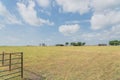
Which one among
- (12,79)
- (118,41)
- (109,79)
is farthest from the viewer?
(118,41)

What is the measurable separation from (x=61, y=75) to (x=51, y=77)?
1213 mm

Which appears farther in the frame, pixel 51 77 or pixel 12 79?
pixel 51 77

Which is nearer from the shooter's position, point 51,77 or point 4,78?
point 4,78

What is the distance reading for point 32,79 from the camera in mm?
17484

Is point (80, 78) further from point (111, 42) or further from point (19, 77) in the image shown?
point (111, 42)

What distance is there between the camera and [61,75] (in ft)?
64.1

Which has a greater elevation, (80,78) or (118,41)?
(118,41)

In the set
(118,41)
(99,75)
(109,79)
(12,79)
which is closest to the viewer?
(12,79)

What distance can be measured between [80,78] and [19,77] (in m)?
5.19

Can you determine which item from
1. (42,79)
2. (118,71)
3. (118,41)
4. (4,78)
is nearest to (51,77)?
(42,79)


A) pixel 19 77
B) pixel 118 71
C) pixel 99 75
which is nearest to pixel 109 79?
pixel 99 75

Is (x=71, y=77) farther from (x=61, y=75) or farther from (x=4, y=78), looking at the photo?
(x=4, y=78)

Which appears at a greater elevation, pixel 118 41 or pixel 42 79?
pixel 118 41

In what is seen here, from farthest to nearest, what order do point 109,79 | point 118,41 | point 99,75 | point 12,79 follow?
1. point 118,41
2. point 99,75
3. point 109,79
4. point 12,79
